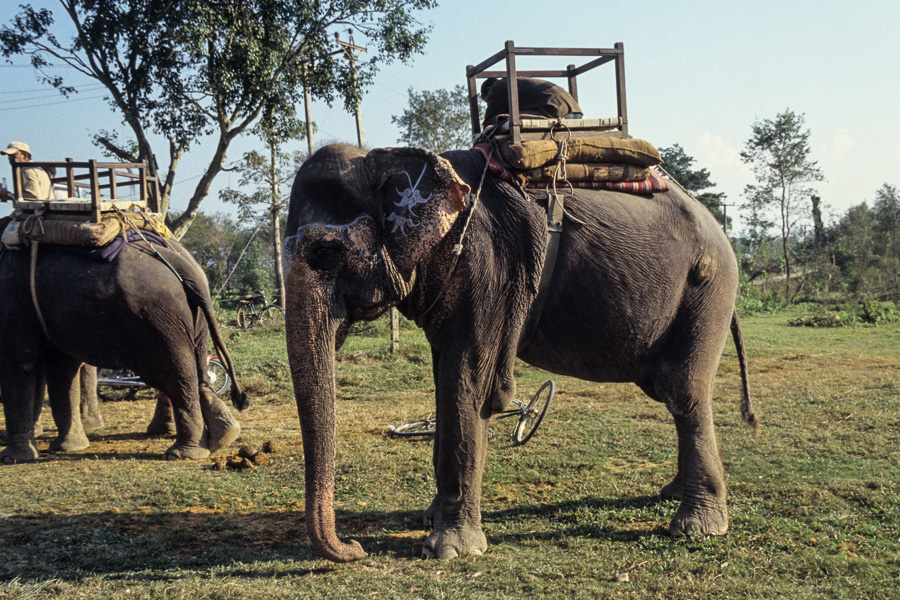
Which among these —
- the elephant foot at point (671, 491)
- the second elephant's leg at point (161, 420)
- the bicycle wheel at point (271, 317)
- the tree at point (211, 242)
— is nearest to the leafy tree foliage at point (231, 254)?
the tree at point (211, 242)

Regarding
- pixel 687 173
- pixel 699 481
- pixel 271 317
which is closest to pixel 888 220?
pixel 687 173

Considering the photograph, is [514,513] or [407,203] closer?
[407,203]

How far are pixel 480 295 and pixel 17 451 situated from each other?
5109 millimetres

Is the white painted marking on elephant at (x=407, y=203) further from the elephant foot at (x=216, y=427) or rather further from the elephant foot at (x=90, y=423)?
the elephant foot at (x=90, y=423)

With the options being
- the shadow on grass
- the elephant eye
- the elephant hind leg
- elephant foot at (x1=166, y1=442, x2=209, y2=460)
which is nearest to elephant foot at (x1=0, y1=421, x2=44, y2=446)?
elephant foot at (x1=166, y1=442, x2=209, y2=460)

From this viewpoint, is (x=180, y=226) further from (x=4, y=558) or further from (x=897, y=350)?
(x=897, y=350)

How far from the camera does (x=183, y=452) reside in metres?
6.34

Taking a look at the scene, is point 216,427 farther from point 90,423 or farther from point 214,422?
point 90,423

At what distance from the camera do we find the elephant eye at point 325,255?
132 inches

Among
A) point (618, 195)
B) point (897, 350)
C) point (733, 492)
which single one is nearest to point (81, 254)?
point (618, 195)

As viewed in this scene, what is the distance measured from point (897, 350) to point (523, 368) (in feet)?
20.7

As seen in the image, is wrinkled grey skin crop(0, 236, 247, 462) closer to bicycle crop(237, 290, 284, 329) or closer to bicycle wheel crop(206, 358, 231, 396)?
bicycle wheel crop(206, 358, 231, 396)

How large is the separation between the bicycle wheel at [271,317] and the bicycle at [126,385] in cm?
1034

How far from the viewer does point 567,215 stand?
3.89 metres
